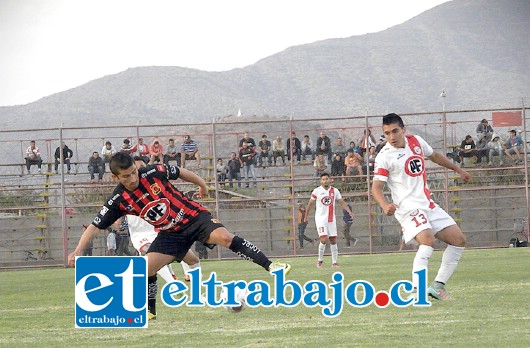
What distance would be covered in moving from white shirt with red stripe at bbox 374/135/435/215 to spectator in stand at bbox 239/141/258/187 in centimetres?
2414

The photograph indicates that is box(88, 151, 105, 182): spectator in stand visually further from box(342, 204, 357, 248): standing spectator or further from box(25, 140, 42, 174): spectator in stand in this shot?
box(342, 204, 357, 248): standing spectator

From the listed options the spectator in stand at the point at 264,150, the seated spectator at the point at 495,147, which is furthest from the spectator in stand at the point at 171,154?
the seated spectator at the point at 495,147

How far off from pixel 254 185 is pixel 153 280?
25.6 m

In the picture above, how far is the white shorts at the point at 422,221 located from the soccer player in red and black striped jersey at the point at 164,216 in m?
1.77

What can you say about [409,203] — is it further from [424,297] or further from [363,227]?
[363,227]

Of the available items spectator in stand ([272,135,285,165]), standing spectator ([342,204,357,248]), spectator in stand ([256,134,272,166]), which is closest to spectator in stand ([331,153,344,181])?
standing spectator ([342,204,357,248])

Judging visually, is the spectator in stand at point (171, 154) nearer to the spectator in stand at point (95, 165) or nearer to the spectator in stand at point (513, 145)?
the spectator in stand at point (95, 165)

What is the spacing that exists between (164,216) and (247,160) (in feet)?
84.6

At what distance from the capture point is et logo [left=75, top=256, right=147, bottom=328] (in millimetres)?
11266

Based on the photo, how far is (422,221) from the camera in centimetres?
1266

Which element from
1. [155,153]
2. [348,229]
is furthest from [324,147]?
[155,153]

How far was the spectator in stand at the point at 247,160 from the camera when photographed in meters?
37.2

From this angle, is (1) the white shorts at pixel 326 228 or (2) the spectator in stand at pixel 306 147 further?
(2) the spectator in stand at pixel 306 147

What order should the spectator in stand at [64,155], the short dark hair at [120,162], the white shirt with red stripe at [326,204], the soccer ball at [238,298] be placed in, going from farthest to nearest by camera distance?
the spectator in stand at [64,155], the white shirt with red stripe at [326,204], the soccer ball at [238,298], the short dark hair at [120,162]
